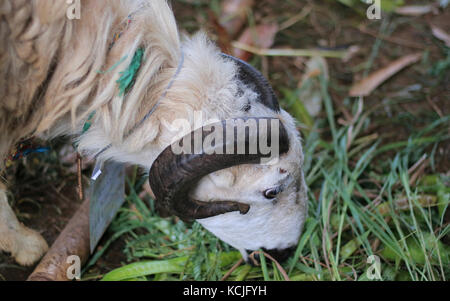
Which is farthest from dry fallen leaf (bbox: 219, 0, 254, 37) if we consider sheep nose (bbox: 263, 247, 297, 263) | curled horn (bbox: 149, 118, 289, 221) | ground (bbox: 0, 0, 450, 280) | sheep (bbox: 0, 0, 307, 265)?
curled horn (bbox: 149, 118, 289, 221)

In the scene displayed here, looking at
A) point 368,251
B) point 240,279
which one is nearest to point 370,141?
point 368,251

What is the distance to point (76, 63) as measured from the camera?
1.63 m

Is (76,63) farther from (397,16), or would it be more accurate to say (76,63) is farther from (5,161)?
(397,16)

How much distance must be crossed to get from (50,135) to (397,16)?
12.1 ft

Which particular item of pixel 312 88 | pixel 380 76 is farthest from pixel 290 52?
pixel 380 76

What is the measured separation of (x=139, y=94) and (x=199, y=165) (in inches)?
15.2

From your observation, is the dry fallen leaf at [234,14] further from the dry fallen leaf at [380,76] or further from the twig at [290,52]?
the dry fallen leaf at [380,76]

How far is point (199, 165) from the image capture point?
5.09ft

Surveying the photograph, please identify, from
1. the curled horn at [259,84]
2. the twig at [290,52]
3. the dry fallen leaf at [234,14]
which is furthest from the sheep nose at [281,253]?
the dry fallen leaf at [234,14]

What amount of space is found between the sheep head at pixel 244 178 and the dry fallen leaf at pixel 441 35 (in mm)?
2761

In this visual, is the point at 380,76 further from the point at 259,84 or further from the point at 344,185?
the point at 259,84

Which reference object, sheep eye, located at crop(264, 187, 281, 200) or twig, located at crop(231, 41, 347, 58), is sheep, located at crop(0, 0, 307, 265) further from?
twig, located at crop(231, 41, 347, 58)

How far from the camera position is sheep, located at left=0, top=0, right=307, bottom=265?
1.59 m

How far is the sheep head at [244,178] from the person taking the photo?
155 centimetres
